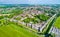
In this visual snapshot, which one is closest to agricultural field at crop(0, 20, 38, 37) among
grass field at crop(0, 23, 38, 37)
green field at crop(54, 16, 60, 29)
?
grass field at crop(0, 23, 38, 37)

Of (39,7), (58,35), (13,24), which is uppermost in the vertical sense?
(39,7)

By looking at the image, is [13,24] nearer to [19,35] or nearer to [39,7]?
[19,35]

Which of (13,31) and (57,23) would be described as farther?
(57,23)

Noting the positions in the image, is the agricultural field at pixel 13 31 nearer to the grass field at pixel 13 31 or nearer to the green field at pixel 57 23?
the grass field at pixel 13 31

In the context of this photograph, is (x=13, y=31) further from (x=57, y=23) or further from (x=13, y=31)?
(x=57, y=23)

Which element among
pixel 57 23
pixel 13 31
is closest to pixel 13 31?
pixel 13 31

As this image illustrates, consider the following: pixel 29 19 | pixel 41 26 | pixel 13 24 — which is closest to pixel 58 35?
pixel 41 26

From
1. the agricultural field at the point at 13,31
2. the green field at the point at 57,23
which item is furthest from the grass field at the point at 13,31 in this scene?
the green field at the point at 57,23

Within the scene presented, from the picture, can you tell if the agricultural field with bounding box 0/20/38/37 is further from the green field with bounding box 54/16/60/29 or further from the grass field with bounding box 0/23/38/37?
the green field with bounding box 54/16/60/29
